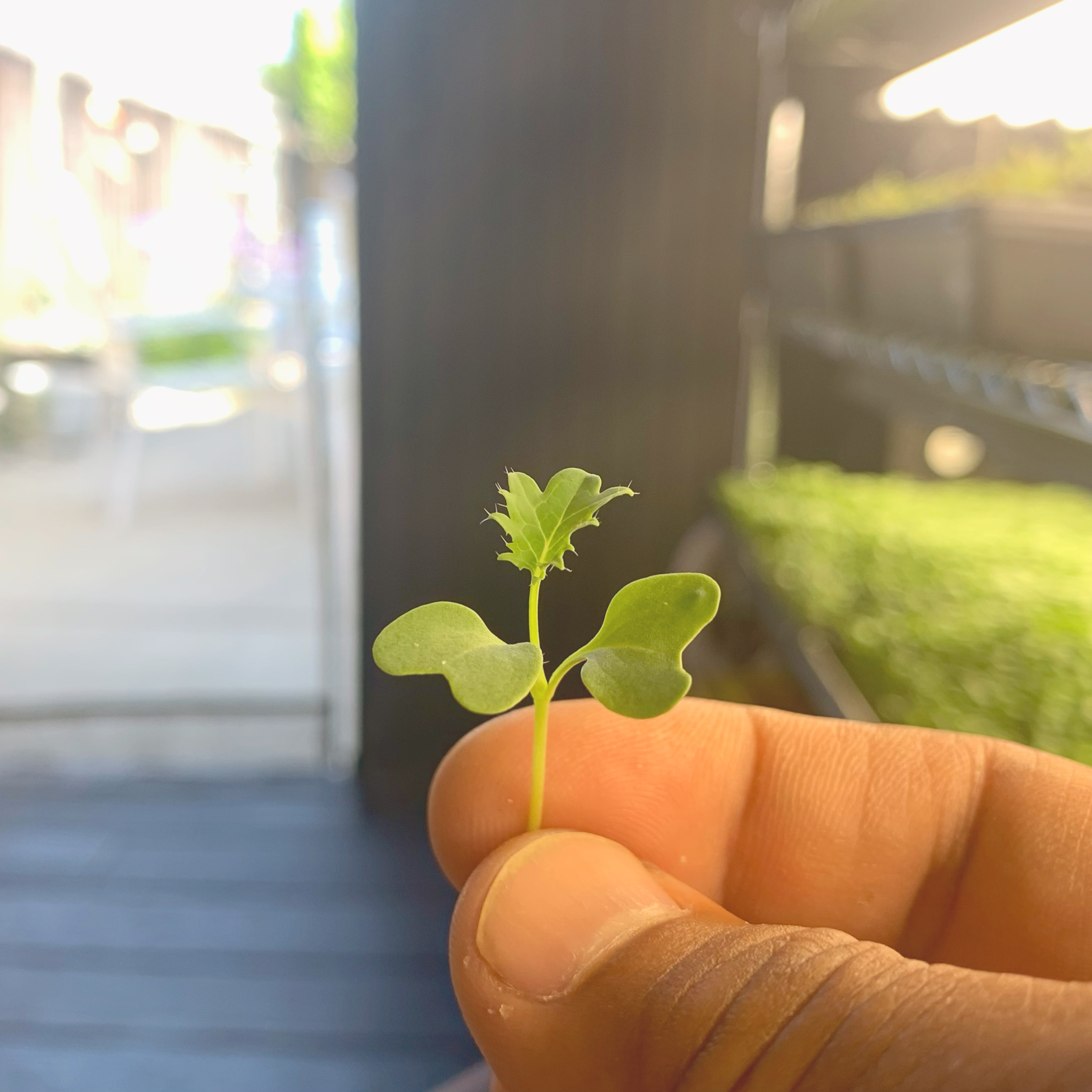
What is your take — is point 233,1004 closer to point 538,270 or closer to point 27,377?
point 538,270

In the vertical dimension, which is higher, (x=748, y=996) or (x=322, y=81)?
(x=322, y=81)

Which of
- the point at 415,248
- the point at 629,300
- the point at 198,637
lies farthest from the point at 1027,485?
the point at 198,637

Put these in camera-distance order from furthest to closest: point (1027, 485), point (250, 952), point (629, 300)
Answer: point (629, 300), point (250, 952), point (1027, 485)

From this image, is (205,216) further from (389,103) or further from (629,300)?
(629,300)

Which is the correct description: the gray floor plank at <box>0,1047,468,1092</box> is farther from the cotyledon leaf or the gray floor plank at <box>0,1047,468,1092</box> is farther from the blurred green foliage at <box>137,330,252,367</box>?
the blurred green foliage at <box>137,330,252,367</box>

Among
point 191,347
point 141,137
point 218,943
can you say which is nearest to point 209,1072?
point 218,943

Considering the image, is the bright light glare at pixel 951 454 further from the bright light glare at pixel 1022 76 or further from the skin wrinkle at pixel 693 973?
the skin wrinkle at pixel 693 973
